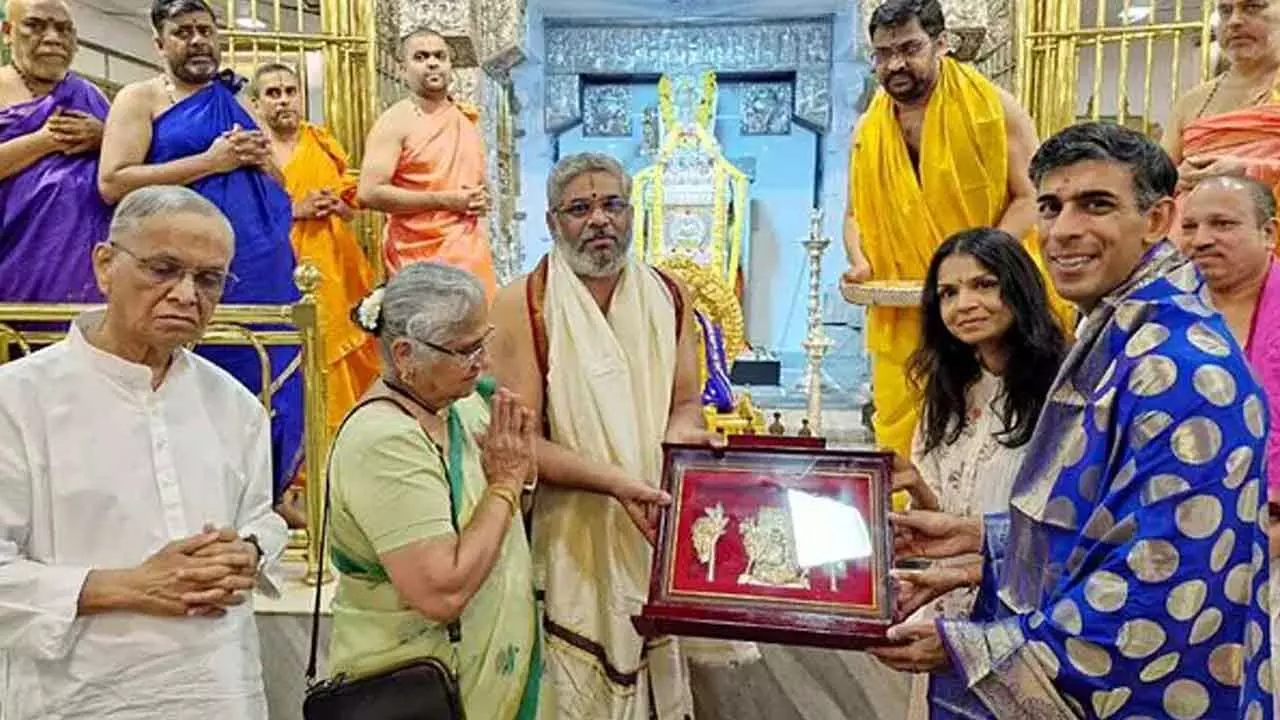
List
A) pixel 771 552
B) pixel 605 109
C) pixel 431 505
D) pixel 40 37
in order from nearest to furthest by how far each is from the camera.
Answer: pixel 431 505, pixel 771 552, pixel 40 37, pixel 605 109

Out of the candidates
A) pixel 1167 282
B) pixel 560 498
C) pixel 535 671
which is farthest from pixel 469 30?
pixel 1167 282

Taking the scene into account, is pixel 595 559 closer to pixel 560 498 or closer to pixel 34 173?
pixel 560 498

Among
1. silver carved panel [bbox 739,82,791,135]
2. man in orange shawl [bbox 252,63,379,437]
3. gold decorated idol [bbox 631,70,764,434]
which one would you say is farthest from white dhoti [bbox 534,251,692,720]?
silver carved panel [bbox 739,82,791,135]

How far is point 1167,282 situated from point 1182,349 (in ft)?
0.35

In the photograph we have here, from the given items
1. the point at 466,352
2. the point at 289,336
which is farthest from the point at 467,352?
the point at 289,336

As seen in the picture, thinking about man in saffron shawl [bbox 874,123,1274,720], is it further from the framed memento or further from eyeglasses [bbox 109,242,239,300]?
eyeglasses [bbox 109,242,239,300]

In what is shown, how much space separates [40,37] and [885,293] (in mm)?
2474

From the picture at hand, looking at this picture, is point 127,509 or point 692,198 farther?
point 692,198

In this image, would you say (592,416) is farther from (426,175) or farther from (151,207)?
(426,175)

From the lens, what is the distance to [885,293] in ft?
8.79

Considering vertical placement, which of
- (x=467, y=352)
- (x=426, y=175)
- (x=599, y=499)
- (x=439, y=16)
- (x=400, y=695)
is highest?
(x=439, y=16)

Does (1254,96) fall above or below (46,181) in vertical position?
above

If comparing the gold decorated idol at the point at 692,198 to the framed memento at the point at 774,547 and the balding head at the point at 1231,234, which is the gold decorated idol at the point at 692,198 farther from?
the framed memento at the point at 774,547

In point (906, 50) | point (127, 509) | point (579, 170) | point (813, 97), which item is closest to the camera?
point (127, 509)
